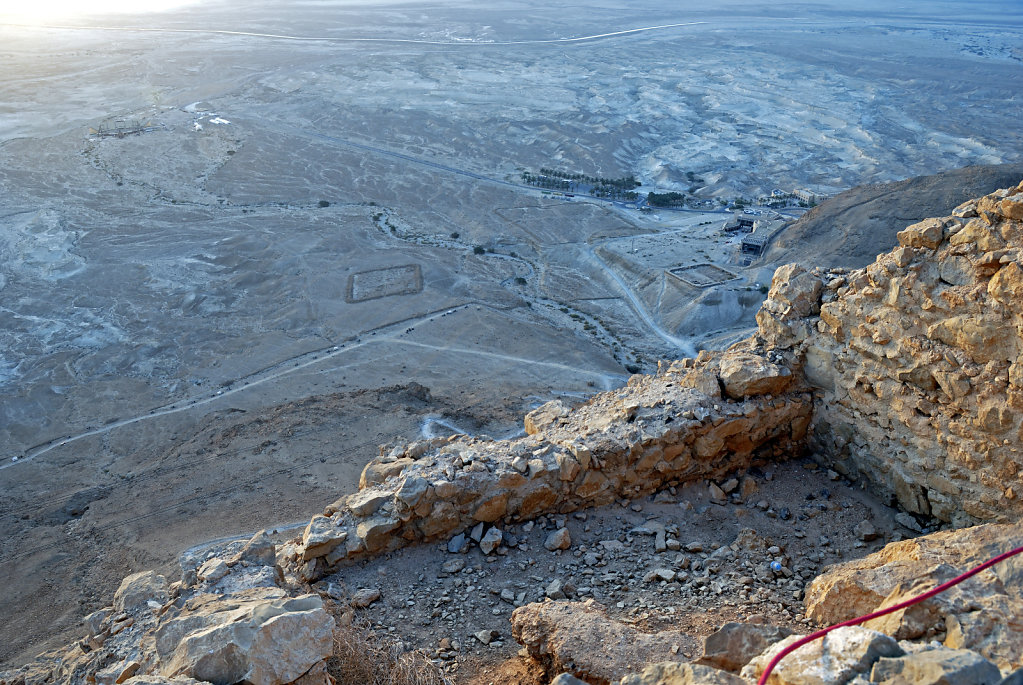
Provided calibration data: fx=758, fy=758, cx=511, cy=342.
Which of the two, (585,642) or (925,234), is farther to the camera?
(925,234)

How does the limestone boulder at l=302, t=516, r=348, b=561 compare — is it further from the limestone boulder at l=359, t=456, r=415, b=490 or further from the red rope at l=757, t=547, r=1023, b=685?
the red rope at l=757, t=547, r=1023, b=685

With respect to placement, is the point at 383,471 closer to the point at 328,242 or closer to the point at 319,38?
the point at 328,242

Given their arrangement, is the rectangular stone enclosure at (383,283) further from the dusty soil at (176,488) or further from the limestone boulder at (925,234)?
the limestone boulder at (925,234)

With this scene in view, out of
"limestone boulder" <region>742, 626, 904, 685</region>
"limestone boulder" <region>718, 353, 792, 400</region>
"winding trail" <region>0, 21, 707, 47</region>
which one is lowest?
"limestone boulder" <region>718, 353, 792, 400</region>

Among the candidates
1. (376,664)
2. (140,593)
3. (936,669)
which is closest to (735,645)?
(936,669)

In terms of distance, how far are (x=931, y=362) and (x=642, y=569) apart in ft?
12.0

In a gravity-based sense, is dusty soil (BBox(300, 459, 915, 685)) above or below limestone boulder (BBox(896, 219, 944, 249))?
below

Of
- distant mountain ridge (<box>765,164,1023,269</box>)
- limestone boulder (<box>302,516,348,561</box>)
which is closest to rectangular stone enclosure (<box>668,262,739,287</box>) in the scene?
distant mountain ridge (<box>765,164,1023,269</box>)

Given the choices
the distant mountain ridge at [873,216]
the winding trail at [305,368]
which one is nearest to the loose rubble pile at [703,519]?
the winding trail at [305,368]

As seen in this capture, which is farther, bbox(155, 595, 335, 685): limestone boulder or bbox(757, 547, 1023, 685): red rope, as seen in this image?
bbox(155, 595, 335, 685): limestone boulder

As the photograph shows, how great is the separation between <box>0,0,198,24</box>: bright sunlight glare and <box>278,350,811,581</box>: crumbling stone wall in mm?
124354

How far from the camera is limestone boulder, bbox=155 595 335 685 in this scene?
5219mm

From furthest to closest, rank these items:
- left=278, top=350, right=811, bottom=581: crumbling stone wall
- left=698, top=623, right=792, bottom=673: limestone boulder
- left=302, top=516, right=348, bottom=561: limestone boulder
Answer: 1. left=278, top=350, right=811, bottom=581: crumbling stone wall
2. left=302, top=516, right=348, bottom=561: limestone boulder
3. left=698, top=623, right=792, bottom=673: limestone boulder

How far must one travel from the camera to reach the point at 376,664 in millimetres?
6527
